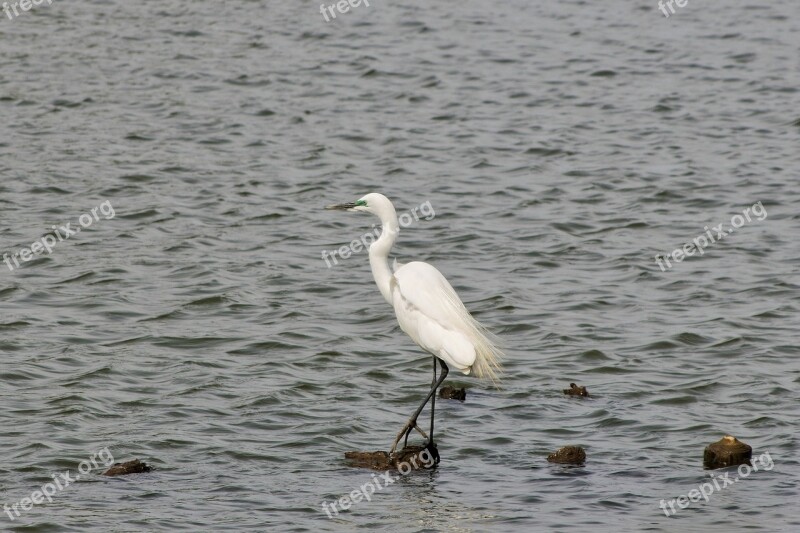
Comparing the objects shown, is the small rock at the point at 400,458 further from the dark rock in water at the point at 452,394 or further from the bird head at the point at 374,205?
the bird head at the point at 374,205

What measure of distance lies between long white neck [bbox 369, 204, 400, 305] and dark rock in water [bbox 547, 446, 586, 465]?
1.79 meters

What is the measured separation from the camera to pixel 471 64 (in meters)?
24.9

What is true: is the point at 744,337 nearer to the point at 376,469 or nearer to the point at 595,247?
the point at 595,247

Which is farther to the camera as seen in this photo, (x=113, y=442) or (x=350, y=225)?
(x=350, y=225)

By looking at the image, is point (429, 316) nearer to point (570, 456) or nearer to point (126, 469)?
point (570, 456)

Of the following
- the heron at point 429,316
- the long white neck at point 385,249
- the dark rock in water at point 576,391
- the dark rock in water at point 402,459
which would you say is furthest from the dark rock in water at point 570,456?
the long white neck at point 385,249

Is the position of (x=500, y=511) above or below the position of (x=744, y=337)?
above

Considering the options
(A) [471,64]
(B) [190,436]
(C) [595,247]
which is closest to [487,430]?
(B) [190,436]

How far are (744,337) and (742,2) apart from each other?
1715 cm

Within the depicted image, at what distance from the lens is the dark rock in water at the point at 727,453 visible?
388 inches

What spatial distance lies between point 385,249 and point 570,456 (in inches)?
83.9

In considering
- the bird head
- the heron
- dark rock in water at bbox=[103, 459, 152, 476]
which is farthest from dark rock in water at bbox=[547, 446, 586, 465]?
dark rock in water at bbox=[103, 459, 152, 476]

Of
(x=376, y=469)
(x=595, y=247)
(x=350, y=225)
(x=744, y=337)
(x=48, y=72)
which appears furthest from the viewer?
(x=48, y=72)

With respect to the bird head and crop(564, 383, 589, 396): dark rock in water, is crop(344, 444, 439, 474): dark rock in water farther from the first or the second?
crop(564, 383, 589, 396): dark rock in water
